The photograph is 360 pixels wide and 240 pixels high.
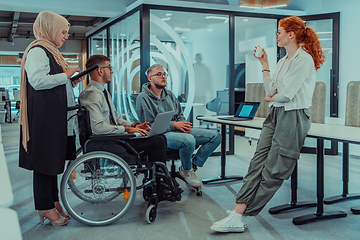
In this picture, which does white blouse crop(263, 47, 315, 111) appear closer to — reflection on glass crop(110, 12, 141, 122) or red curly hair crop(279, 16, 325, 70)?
red curly hair crop(279, 16, 325, 70)

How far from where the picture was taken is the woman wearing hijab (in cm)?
222

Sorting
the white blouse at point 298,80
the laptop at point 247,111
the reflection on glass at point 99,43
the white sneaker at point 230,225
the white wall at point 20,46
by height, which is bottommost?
the white sneaker at point 230,225

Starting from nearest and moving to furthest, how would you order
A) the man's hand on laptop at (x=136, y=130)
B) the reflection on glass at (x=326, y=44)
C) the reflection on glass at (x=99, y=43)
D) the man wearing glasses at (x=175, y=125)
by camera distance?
the man's hand on laptop at (x=136, y=130) < the man wearing glasses at (x=175, y=125) < the reflection on glass at (x=326, y=44) < the reflection on glass at (x=99, y=43)

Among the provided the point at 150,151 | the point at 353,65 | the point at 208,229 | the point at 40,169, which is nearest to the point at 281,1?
the point at 353,65

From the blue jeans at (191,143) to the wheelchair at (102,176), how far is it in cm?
39

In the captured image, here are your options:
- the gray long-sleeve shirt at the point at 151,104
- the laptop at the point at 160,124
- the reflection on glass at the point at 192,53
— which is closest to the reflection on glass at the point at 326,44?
the reflection on glass at the point at 192,53

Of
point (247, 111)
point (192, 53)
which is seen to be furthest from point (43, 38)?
point (192, 53)

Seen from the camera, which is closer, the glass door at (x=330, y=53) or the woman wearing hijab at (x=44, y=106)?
the woman wearing hijab at (x=44, y=106)

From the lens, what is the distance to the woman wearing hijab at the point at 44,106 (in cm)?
222

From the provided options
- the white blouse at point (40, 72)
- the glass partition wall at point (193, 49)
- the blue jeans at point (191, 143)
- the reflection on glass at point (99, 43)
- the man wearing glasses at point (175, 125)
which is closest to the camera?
the white blouse at point (40, 72)

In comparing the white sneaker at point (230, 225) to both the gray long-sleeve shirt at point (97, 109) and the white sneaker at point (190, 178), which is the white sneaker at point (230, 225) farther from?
the gray long-sleeve shirt at point (97, 109)

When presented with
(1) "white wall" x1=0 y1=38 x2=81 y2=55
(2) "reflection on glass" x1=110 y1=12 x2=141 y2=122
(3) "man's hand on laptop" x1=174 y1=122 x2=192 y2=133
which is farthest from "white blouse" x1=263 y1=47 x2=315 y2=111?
(1) "white wall" x1=0 y1=38 x2=81 y2=55

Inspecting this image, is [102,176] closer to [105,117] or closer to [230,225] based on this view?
[105,117]

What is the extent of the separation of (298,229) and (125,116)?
3574mm
